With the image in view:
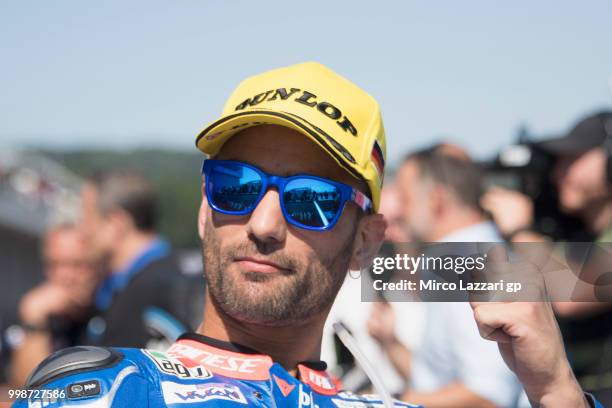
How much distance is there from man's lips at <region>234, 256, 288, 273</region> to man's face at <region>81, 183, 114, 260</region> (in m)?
2.90

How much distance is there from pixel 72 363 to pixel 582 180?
6.78 feet

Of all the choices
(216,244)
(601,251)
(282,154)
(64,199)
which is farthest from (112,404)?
(64,199)

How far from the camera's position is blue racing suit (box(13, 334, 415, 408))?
1.36m

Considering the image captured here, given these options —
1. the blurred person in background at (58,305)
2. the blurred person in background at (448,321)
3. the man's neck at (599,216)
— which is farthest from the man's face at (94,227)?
the man's neck at (599,216)

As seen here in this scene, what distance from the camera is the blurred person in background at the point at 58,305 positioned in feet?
13.8

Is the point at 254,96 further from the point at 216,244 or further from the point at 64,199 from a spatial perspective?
the point at 64,199

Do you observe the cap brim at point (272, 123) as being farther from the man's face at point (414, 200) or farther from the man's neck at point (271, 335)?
the man's face at point (414, 200)

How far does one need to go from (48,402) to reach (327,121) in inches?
31.8

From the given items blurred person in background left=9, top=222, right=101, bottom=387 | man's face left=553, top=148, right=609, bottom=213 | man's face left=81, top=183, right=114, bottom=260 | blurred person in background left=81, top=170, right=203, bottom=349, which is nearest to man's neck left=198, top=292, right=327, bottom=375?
man's face left=553, top=148, right=609, bottom=213

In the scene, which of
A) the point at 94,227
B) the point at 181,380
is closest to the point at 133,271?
the point at 94,227

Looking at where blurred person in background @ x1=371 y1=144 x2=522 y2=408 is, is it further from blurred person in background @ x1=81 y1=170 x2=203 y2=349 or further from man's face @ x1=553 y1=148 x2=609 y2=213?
blurred person in background @ x1=81 y1=170 x2=203 y2=349

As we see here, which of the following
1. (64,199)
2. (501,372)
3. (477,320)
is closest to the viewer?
(477,320)

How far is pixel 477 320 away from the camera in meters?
1.44

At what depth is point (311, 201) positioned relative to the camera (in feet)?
5.50
